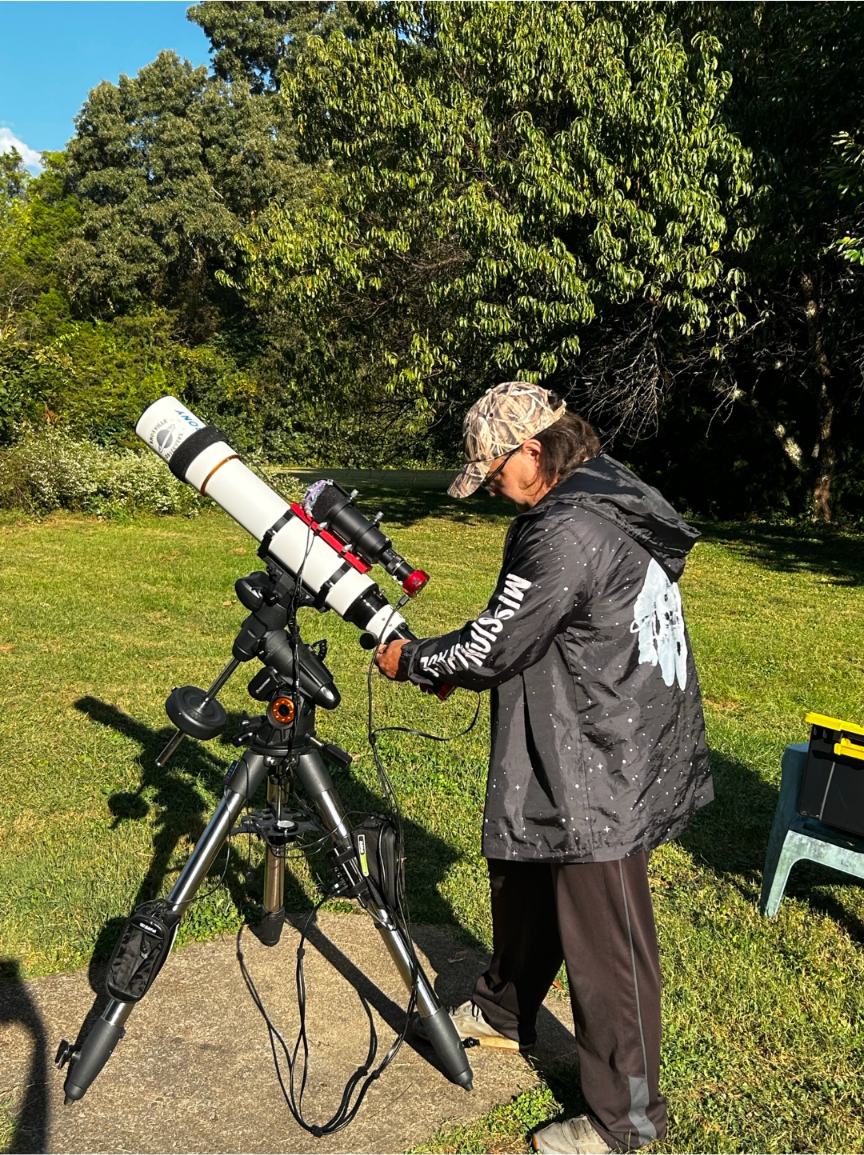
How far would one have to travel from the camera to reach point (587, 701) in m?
2.58

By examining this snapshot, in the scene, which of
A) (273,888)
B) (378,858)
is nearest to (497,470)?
(378,858)

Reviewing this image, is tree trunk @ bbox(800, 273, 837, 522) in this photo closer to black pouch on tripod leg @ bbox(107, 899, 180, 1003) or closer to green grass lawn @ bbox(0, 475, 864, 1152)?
green grass lawn @ bbox(0, 475, 864, 1152)

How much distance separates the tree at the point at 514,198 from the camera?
13.2 meters

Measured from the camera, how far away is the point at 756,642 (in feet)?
31.2

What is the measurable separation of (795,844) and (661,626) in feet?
5.93

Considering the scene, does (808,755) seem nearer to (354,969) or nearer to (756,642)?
(354,969)

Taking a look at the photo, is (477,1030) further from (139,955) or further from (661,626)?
(661,626)

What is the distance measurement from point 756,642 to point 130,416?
15.1m

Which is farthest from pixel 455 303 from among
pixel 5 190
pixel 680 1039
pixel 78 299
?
pixel 5 190

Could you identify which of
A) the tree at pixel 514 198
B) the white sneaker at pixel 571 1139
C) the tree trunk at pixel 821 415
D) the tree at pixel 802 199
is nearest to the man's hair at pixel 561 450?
the white sneaker at pixel 571 1139

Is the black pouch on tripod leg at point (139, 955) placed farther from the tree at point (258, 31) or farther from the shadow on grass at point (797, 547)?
the tree at point (258, 31)

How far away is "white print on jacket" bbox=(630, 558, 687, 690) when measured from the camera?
2588mm

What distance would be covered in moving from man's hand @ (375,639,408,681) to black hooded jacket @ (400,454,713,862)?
2 centimetres

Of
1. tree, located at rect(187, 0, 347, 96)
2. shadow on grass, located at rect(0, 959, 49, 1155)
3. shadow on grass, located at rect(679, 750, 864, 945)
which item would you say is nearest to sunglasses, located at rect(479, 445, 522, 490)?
shadow on grass, located at rect(0, 959, 49, 1155)
